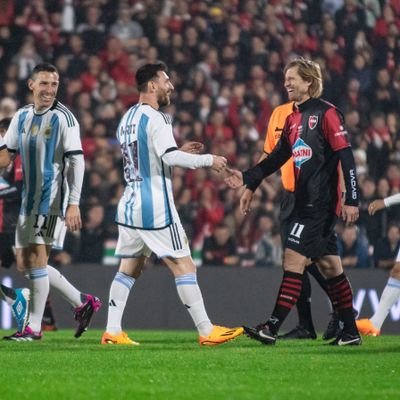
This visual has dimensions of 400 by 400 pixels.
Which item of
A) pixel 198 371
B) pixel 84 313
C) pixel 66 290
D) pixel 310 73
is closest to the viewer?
pixel 198 371

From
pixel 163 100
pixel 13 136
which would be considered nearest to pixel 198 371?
pixel 163 100

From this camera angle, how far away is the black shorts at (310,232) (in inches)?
326

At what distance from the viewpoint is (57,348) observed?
8242 mm

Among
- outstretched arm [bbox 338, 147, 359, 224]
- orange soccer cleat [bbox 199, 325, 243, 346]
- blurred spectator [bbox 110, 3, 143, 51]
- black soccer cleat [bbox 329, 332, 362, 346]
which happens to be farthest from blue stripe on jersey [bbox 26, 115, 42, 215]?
blurred spectator [bbox 110, 3, 143, 51]

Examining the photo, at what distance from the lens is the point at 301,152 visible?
838cm

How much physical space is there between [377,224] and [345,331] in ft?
17.0

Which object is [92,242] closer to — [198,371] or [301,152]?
[301,152]

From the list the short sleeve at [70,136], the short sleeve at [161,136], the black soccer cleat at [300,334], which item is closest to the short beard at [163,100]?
the short sleeve at [161,136]

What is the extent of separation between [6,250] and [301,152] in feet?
13.2

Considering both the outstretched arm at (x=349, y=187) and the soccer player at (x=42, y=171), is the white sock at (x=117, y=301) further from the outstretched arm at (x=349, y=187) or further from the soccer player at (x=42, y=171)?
the outstretched arm at (x=349, y=187)

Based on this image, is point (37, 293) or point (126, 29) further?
point (126, 29)

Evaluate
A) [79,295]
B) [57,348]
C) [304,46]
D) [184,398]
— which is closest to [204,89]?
[304,46]

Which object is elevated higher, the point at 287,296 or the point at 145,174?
the point at 145,174

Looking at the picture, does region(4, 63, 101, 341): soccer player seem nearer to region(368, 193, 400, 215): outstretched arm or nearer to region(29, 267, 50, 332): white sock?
region(29, 267, 50, 332): white sock
